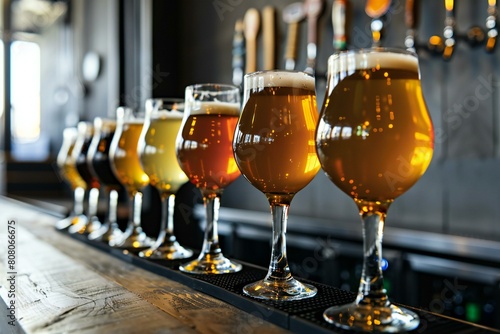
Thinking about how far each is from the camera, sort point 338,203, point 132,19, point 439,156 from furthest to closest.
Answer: point 132,19 < point 338,203 < point 439,156

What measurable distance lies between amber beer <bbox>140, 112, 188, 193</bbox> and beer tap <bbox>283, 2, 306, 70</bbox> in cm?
226

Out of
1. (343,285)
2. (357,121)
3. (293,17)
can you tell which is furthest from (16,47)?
(357,121)

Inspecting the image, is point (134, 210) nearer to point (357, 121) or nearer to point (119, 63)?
point (357, 121)

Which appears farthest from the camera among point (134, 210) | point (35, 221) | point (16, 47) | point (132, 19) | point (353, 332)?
point (16, 47)

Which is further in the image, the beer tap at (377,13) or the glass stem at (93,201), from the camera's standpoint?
the beer tap at (377,13)

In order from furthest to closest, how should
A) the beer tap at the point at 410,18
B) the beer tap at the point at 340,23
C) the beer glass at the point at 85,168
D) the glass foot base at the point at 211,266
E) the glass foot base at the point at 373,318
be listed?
the beer tap at the point at 340,23 < the beer tap at the point at 410,18 < the beer glass at the point at 85,168 < the glass foot base at the point at 211,266 < the glass foot base at the point at 373,318

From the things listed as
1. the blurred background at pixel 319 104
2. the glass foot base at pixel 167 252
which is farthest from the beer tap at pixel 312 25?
the glass foot base at pixel 167 252

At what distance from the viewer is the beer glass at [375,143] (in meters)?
0.66

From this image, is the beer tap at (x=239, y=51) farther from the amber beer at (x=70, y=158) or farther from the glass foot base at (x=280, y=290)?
the glass foot base at (x=280, y=290)

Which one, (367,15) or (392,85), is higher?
(367,15)

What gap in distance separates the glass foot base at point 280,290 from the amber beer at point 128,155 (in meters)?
0.60

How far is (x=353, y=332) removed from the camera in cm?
62

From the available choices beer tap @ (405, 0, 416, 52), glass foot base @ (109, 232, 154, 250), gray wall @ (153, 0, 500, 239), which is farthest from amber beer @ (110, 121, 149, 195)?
beer tap @ (405, 0, 416, 52)

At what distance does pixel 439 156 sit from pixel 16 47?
263 inches
